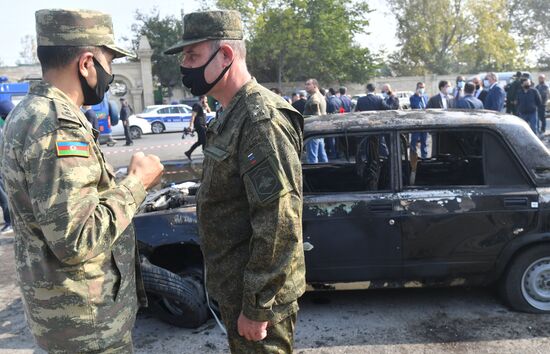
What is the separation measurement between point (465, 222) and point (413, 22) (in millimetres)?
46241

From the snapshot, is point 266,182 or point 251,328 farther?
point 251,328

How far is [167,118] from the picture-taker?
919 inches

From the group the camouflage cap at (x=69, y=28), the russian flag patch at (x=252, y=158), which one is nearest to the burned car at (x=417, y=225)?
the russian flag patch at (x=252, y=158)

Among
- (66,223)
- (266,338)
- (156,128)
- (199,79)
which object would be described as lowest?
(156,128)

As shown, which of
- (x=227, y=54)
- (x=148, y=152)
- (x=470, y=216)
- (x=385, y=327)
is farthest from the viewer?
(x=148, y=152)

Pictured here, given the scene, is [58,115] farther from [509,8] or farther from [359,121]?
[509,8]

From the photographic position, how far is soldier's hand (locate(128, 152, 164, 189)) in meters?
1.89

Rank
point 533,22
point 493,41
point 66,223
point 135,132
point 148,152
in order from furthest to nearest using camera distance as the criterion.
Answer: point 533,22
point 493,41
point 135,132
point 148,152
point 66,223

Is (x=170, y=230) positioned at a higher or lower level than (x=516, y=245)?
higher

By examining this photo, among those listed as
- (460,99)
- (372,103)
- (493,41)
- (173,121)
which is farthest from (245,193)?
(493,41)

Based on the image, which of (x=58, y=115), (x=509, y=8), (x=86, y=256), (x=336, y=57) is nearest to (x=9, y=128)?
(x=58, y=115)

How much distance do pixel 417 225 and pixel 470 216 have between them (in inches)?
15.8

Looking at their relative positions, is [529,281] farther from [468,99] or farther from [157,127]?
[157,127]

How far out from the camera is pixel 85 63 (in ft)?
5.92
